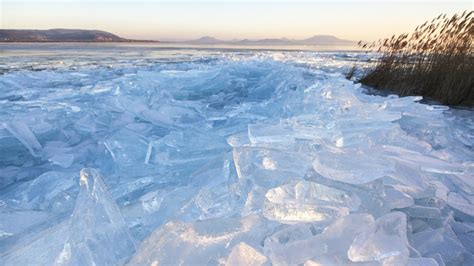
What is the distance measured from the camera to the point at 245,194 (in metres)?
1.29

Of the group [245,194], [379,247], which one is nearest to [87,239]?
[245,194]

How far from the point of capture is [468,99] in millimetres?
4965

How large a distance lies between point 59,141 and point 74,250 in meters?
1.99

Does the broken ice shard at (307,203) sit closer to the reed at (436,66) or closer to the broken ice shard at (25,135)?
the broken ice shard at (25,135)

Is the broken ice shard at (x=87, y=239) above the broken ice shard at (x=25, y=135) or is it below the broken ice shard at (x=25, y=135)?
above

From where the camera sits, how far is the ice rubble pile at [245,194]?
0.96 m

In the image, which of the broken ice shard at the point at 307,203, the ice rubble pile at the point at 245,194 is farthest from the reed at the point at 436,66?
the broken ice shard at the point at 307,203

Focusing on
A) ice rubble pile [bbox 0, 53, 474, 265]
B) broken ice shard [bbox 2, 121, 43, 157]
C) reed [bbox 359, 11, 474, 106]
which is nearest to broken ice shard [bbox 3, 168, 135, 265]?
ice rubble pile [bbox 0, 53, 474, 265]

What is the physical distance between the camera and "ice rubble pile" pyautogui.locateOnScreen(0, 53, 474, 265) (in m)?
0.96

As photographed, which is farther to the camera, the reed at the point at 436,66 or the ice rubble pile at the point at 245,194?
the reed at the point at 436,66

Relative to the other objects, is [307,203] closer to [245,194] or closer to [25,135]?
[245,194]

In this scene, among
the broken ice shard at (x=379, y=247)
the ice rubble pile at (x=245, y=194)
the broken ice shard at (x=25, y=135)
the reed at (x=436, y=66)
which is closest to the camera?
the broken ice shard at (x=379, y=247)

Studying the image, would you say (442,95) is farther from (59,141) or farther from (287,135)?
(59,141)

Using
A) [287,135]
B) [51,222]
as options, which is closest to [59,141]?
[51,222]
